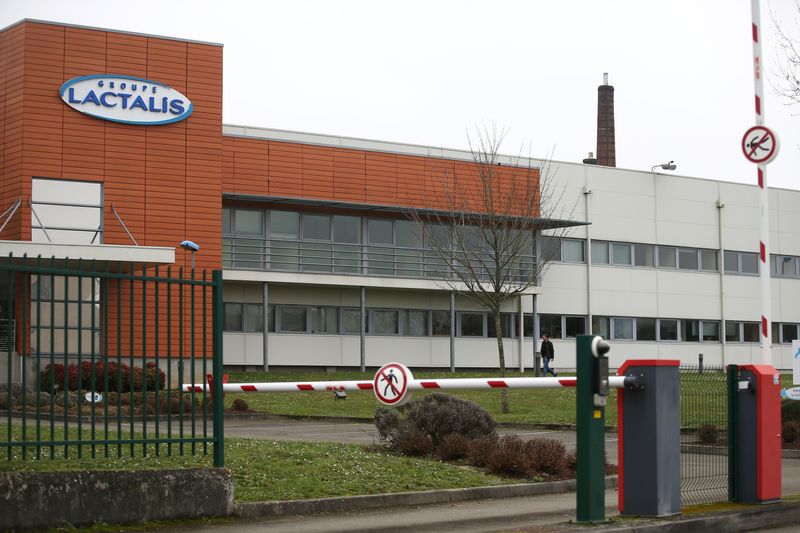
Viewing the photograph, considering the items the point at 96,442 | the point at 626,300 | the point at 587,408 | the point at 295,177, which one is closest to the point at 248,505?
the point at 96,442

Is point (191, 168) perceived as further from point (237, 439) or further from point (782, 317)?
point (782, 317)

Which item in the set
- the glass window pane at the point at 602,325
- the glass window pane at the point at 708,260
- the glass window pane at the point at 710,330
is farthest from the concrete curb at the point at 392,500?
the glass window pane at the point at 708,260

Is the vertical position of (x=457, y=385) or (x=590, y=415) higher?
(x=457, y=385)

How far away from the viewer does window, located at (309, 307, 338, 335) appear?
4403 centimetres

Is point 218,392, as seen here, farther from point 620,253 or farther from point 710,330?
point 710,330

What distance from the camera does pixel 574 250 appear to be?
49656mm

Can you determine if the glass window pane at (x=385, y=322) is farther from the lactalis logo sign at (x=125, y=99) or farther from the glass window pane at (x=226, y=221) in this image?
the lactalis logo sign at (x=125, y=99)

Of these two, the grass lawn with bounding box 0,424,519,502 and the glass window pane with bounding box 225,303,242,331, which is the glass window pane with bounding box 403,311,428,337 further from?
the grass lawn with bounding box 0,424,519,502

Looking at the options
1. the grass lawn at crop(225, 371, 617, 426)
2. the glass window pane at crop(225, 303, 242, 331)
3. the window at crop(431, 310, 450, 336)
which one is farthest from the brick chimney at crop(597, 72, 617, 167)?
the grass lawn at crop(225, 371, 617, 426)

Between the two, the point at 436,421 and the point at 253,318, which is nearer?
the point at 436,421

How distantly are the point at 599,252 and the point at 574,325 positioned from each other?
3.46 meters

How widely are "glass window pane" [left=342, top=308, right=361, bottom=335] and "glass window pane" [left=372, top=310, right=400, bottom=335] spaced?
2.26 feet

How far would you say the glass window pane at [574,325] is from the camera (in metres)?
49.3

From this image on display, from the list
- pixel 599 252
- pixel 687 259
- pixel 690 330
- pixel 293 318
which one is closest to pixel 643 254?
pixel 599 252
